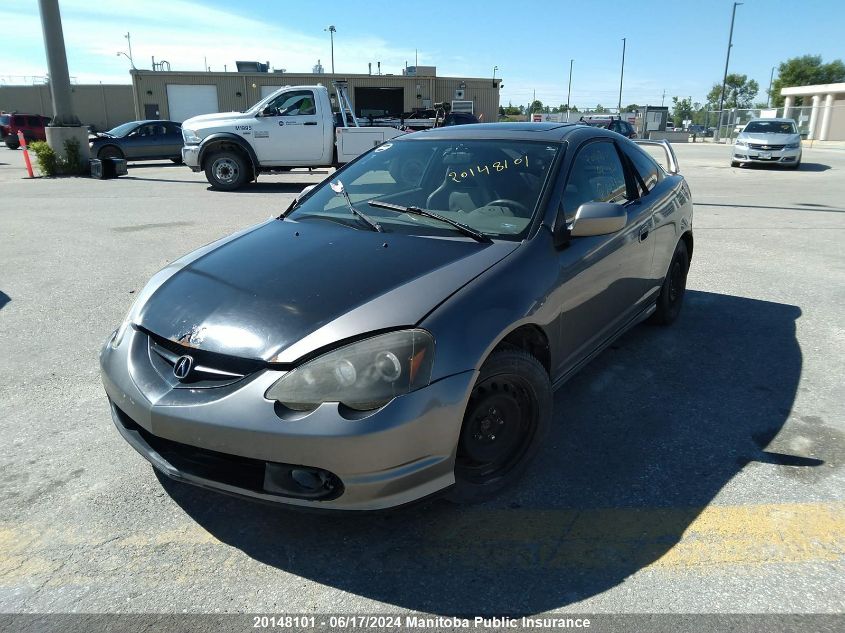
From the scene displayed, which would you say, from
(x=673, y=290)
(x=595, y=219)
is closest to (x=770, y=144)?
(x=673, y=290)

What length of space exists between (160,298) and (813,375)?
4053 millimetres

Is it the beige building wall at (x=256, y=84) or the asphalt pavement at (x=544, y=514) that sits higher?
the beige building wall at (x=256, y=84)

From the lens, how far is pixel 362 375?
7.49ft

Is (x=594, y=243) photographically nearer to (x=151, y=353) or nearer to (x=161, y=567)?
(x=151, y=353)

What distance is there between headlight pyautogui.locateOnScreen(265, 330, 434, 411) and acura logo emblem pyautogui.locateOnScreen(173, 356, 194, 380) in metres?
0.39

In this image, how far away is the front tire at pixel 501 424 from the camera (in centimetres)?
261

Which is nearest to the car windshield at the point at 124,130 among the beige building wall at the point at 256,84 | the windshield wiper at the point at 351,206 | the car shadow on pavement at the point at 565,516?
the windshield wiper at the point at 351,206

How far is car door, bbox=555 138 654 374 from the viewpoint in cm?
328

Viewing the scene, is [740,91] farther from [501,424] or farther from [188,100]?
[501,424]

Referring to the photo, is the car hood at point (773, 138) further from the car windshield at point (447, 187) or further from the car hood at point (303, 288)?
the car hood at point (303, 288)

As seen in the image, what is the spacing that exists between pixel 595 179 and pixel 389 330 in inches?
82.3

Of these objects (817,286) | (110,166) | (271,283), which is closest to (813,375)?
(817,286)

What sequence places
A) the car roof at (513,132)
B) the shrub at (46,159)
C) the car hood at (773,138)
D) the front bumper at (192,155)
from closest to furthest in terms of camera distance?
1. the car roof at (513,132)
2. the front bumper at (192,155)
3. the shrub at (46,159)
4. the car hood at (773,138)

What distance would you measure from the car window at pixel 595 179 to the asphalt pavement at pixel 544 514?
117cm
